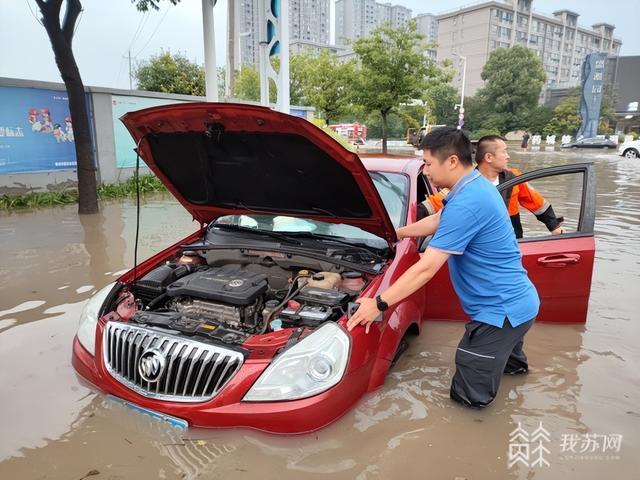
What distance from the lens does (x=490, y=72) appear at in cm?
5559

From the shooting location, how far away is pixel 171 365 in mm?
2154

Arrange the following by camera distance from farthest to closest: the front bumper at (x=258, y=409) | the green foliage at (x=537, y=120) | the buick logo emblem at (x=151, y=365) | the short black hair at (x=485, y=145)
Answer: the green foliage at (x=537, y=120)
the short black hair at (x=485, y=145)
the buick logo emblem at (x=151, y=365)
the front bumper at (x=258, y=409)

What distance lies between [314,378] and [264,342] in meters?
0.31

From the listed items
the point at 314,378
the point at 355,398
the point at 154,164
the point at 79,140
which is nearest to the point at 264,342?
the point at 314,378

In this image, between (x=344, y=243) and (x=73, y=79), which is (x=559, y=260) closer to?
(x=344, y=243)

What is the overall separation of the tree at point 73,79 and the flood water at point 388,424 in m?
4.80

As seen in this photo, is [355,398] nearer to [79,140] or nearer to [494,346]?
[494,346]

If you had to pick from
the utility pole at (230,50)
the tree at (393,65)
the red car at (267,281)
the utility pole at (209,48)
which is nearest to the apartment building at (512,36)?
the tree at (393,65)

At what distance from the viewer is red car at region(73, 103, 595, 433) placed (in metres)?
2.10

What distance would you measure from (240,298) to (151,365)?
54 cm

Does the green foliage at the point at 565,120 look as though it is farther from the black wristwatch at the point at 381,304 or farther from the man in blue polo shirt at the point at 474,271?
the black wristwatch at the point at 381,304

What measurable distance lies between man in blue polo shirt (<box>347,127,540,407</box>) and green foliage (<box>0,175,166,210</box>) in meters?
7.71

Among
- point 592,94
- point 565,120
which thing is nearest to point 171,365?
point 592,94

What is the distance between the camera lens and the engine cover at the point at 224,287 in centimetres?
245
